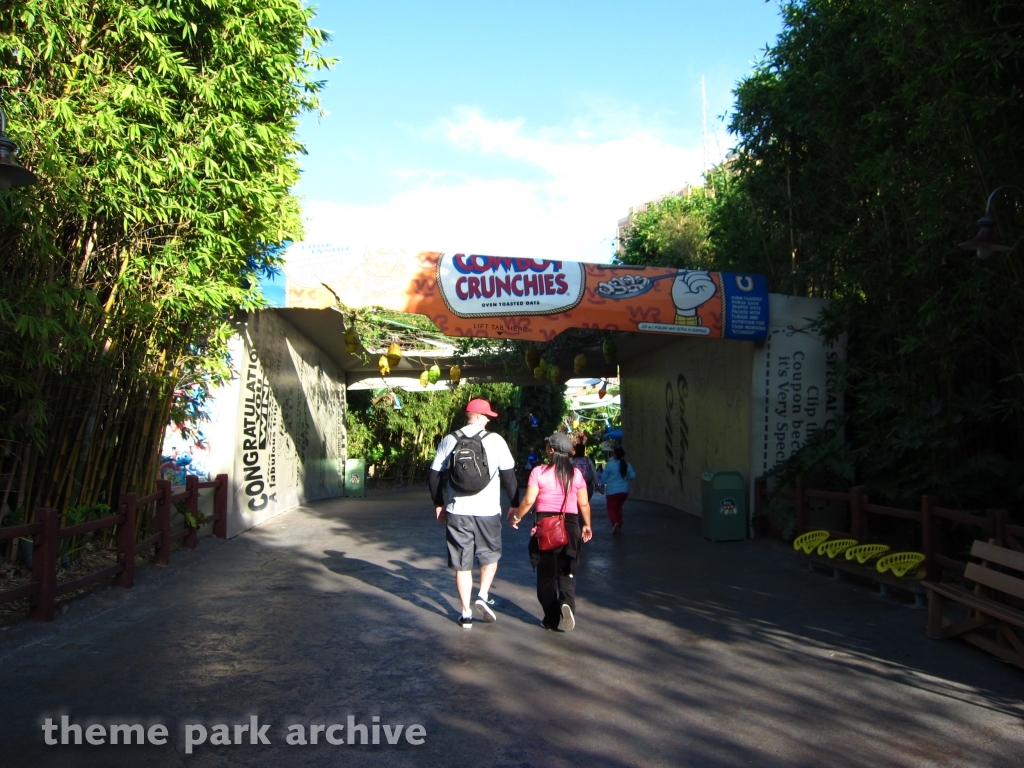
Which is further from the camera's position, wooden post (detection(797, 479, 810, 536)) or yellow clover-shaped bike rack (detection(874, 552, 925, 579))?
wooden post (detection(797, 479, 810, 536))

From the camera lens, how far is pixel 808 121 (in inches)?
387

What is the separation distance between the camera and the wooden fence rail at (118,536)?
6284 millimetres

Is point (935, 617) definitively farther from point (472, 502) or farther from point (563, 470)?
point (472, 502)

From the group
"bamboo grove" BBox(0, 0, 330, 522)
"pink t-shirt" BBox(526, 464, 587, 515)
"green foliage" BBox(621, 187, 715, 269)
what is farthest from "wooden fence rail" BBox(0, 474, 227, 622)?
"green foliage" BBox(621, 187, 715, 269)

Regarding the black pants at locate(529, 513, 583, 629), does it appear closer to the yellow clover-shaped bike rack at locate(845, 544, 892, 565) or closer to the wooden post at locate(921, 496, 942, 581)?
the wooden post at locate(921, 496, 942, 581)

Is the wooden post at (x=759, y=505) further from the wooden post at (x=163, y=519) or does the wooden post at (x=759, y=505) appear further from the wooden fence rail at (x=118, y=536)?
the wooden post at (x=163, y=519)

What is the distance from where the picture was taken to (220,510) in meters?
11.0

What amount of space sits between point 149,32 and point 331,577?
516 cm

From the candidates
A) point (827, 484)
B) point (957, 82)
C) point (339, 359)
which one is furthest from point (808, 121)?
point (339, 359)

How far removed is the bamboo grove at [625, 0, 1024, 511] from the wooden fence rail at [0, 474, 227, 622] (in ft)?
23.4

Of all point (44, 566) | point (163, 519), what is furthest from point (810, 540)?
point (44, 566)

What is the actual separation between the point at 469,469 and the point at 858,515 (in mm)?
4182

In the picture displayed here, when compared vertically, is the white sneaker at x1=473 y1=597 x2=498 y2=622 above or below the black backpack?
below

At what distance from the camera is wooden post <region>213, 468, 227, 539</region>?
35.8 ft
